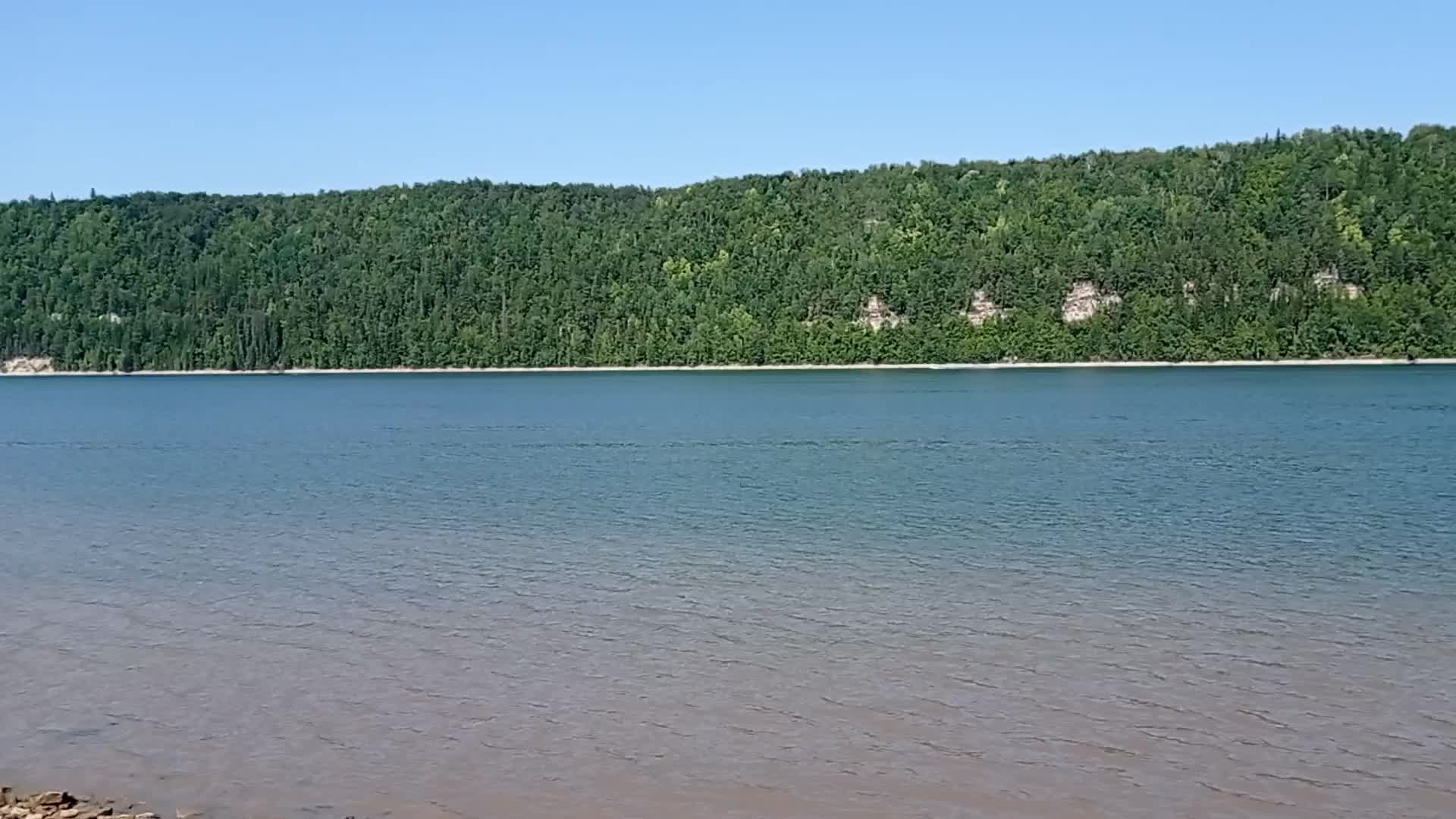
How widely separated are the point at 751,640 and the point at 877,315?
174886mm

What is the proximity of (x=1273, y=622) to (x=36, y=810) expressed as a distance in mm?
16127

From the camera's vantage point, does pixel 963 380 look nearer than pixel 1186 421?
No

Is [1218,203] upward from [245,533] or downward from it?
upward

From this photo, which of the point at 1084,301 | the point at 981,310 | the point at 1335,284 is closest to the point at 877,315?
the point at 981,310

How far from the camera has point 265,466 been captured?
176ft

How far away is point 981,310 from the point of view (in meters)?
188

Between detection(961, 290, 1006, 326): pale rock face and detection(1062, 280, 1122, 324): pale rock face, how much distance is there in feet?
27.7

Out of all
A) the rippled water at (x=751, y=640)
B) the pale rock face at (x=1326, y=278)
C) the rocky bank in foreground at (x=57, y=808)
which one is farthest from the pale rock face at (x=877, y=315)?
the rocky bank in foreground at (x=57, y=808)

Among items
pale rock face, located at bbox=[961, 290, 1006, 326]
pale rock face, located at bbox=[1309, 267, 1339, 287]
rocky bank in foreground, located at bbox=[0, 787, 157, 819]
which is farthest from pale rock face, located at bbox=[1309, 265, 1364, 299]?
rocky bank in foreground, located at bbox=[0, 787, 157, 819]

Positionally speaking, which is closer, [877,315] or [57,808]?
[57,808]

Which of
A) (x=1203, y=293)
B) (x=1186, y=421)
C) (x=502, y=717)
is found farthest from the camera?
(x=1203, y=293)

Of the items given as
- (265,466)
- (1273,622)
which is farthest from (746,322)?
(1273,622)

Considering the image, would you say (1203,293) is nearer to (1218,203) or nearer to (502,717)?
(1218,203)

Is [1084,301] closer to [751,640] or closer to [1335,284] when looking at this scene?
[1335,284]
